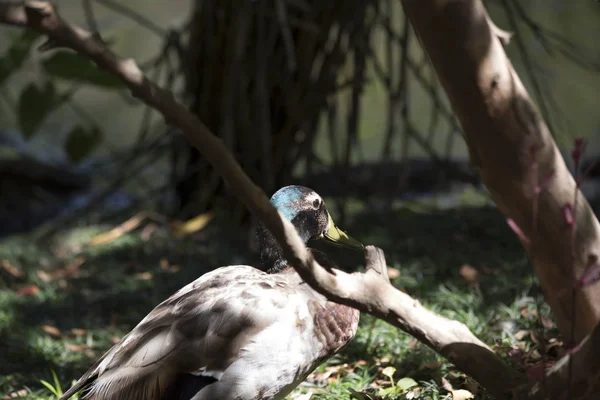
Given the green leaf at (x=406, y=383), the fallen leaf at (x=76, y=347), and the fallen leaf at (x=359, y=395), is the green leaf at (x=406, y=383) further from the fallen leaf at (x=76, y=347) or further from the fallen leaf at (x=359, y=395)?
the fallen leaf at (x=76, y=347)

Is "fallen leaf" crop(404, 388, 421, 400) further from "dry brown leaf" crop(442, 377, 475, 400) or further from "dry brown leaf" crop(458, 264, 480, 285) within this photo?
"dry brown leaf" crop(458, 264, 480, 285)

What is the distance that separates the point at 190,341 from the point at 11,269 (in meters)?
2.66

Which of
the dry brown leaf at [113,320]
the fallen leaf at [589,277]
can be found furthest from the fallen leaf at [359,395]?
the dry brown leaf at [113,320]

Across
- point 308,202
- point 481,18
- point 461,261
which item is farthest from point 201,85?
point 481,18

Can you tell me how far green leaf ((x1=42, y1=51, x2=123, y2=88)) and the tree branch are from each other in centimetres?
296

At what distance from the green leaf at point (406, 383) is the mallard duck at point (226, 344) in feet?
0.96

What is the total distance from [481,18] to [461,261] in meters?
2.22

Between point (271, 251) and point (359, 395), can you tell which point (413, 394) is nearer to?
point (359, 395)

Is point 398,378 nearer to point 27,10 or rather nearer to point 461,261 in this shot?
point 461,261

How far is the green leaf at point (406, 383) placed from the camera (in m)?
2.22

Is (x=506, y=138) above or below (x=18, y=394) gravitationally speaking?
above

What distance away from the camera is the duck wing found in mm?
1873

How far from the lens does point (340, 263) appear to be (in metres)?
3.64

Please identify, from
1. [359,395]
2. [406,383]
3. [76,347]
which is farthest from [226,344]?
[76,347]
